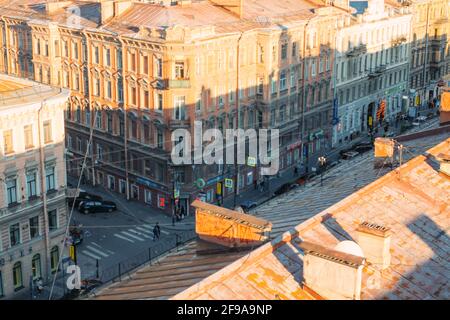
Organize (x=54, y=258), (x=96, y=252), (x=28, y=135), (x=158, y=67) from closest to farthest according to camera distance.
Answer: (x=28, y=135) < (x=54, y=258) < (x=96, y=252) < (x=158, y=67)

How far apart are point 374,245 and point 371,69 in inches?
2744

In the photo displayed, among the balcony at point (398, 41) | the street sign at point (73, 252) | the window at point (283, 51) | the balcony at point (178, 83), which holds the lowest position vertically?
the street sign at point (73, 252)

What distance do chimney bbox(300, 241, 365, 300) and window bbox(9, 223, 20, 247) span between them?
30275 mm

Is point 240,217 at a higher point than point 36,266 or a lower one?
higher

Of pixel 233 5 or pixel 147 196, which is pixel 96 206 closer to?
pixel 147 196

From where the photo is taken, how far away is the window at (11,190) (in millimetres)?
44062

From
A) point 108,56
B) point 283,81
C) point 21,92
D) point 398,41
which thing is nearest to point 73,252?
point 21,92

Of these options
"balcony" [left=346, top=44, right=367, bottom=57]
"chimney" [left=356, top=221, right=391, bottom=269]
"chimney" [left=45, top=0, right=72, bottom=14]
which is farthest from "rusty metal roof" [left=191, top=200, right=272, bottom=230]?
"balcony" [left=346, top=44, right=367, bottom=57]

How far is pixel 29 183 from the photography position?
1791 inches

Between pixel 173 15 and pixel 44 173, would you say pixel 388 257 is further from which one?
pixel 173 15

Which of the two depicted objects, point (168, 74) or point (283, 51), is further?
point (283, 51)

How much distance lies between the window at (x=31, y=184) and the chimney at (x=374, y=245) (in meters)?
29.0

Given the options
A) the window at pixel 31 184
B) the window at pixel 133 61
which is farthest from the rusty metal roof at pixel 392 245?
the window at pixel 133 61

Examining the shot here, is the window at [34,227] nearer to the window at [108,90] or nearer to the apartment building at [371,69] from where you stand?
the window at [108,90]
